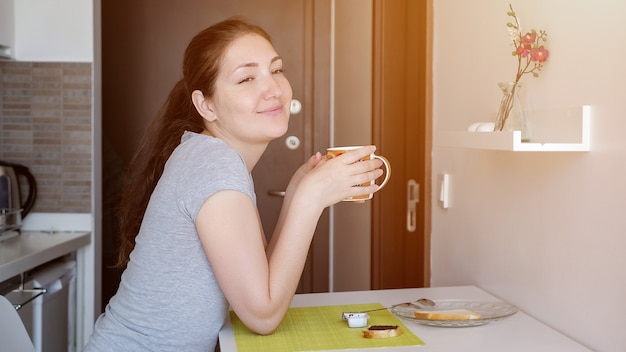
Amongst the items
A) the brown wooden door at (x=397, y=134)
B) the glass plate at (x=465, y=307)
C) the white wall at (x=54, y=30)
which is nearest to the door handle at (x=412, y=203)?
the brown wooden door at (x=397, y=134)

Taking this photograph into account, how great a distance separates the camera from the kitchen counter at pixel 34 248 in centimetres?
214

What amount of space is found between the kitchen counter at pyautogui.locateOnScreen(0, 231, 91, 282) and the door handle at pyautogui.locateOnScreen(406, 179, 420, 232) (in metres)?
1.23

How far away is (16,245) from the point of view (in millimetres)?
2492

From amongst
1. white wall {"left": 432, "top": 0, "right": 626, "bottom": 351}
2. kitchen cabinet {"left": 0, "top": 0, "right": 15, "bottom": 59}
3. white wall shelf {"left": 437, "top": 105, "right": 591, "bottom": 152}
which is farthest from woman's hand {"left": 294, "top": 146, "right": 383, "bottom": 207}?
kitchen cabinet {"left": 0, "top": 0, "right": 15, "bottom": 59}

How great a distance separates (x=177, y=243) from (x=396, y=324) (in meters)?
0.49

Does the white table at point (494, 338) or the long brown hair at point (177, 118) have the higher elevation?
the long brown hair at point (177, 118)

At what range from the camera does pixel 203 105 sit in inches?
62.5

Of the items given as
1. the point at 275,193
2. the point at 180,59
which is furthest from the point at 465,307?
the point at 180,59

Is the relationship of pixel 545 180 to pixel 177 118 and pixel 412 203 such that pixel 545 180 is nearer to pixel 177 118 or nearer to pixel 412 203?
pixel 177 118

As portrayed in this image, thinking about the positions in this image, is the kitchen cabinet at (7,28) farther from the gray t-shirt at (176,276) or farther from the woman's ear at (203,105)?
the gray t-shirt at (176,276)

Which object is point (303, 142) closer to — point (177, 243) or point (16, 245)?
point (16, 245)

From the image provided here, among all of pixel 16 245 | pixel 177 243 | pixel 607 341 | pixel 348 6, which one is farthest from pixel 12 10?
pixel 607 341

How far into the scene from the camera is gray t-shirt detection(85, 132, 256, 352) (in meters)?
1.40

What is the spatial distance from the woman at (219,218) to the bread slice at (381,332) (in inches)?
6.8
